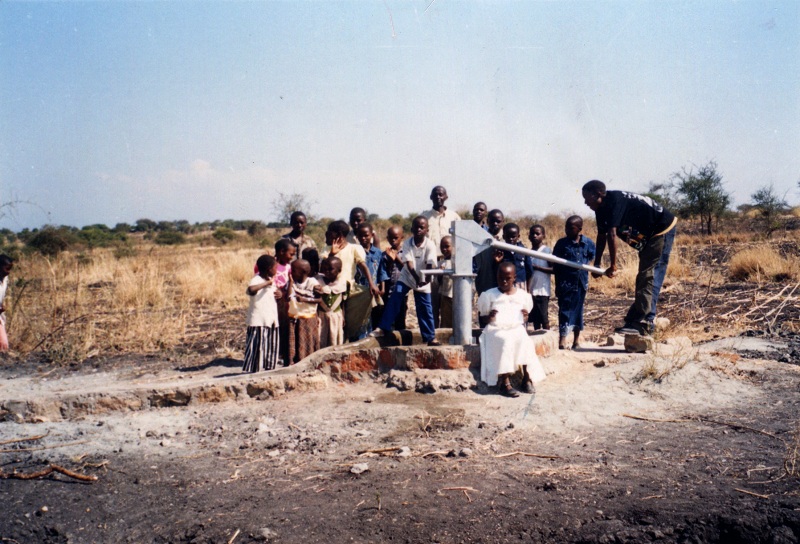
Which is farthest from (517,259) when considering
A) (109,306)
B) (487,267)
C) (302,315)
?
(109,306)

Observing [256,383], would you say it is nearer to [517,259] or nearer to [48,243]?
[517,259]

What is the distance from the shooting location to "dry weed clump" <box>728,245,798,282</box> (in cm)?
928

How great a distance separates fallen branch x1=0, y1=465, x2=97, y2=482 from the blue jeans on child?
2.63 metres

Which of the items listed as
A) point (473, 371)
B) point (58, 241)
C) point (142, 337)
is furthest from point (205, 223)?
point (473, 371)

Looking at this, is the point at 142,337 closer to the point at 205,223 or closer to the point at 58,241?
the point at 58,241

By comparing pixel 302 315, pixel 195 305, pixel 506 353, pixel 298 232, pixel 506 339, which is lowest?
pixel 195 305

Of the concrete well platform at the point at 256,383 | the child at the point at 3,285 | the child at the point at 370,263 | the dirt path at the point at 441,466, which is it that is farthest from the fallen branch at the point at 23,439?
the child at the point at 3,285

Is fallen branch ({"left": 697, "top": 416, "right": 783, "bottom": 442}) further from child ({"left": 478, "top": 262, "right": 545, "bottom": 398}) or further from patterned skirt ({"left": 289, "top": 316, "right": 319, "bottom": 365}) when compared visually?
patterned skirt ({"left": 289, "top": 316, "right": 319, "bottom": 365})

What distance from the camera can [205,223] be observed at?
4944 centimetres

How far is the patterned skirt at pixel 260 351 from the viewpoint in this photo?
16.9 ft

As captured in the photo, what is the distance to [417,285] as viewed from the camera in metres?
5.18

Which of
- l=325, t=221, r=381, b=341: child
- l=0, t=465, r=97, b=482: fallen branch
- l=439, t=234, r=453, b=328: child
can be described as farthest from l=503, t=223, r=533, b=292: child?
l=0, t=465, r=97, b=482: fallen branch

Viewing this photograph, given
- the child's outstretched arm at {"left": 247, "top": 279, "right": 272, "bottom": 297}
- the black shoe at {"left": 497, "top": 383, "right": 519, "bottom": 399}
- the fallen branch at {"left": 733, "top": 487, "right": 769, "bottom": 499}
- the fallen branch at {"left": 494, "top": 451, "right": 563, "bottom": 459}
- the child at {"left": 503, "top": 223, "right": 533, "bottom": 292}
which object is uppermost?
the child at {"left": 503, "top": 223, "right": 533, "bottom": 292}

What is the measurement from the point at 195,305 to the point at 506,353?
21.6 ft
